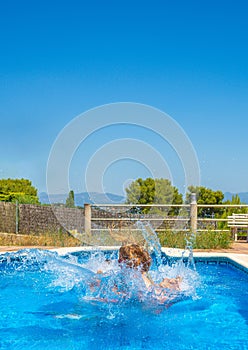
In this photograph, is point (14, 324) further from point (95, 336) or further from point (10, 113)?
point (10, 113)

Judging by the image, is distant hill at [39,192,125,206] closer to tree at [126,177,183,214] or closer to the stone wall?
the stone wall

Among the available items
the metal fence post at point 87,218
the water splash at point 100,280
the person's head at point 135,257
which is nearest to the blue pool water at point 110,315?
the water splash at point 100,280

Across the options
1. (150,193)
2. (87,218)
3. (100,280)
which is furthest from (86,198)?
(150,193)

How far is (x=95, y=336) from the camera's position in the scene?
3.62 meters

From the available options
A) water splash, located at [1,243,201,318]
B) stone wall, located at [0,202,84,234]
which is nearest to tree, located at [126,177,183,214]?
stone wall, located at [0,202,84,234]

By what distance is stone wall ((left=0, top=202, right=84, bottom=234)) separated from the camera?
11.6 meters

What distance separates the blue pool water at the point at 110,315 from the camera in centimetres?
353

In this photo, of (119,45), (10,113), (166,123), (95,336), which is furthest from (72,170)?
(95,336)

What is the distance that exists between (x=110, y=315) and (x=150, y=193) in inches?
574

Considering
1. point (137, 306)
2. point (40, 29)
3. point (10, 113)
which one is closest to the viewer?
point (137, 306)

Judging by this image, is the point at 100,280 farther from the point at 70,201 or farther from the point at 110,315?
the point at 70,201

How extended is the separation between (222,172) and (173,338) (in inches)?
296

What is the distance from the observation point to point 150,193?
1862cm

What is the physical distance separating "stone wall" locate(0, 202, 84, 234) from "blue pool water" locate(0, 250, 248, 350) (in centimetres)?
542
